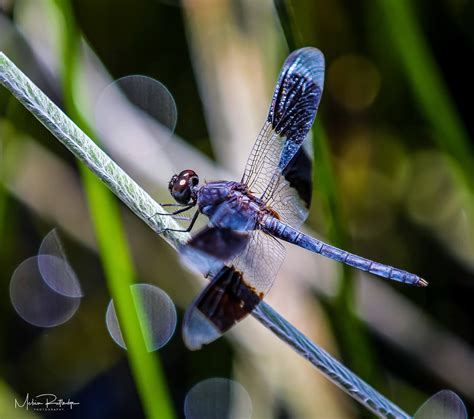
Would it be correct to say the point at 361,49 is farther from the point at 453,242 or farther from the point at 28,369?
the point at 28,369

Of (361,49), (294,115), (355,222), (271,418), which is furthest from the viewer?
(361,49)

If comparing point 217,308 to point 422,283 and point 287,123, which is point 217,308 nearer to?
point 422,283

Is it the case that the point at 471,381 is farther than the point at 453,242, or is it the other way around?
the point at 453,242

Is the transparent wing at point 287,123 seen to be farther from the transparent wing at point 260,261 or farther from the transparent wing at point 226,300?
the transparent wing at point 226,300

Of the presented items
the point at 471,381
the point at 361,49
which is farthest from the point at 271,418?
the point at 361,49
